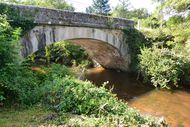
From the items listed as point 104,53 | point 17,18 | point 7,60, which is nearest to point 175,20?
point 17,18

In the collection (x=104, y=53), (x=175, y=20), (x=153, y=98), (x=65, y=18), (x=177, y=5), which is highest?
(x=177, y=5)

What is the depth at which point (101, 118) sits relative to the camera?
5707mm

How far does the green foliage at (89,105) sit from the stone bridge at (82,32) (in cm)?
503

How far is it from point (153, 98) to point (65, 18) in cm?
555

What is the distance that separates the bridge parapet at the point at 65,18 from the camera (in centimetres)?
1126

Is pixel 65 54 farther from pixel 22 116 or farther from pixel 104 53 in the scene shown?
pixel 22 116

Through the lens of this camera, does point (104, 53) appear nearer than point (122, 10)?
Yes

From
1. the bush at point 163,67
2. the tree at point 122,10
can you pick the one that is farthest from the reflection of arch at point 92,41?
the tree at point 122,10

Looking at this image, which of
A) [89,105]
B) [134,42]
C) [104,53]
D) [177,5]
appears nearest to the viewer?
[89,105]

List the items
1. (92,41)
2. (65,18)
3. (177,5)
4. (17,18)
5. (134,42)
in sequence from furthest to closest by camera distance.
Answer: (134,42)
(92,41)
(65,18)
(177,5)
(17,18)

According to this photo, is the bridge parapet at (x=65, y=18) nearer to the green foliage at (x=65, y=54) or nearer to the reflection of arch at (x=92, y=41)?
the reflection of arch at (x=92, y=41)

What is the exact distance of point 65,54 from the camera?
65.9ft

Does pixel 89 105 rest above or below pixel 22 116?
above

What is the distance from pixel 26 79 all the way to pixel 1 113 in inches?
63.9
